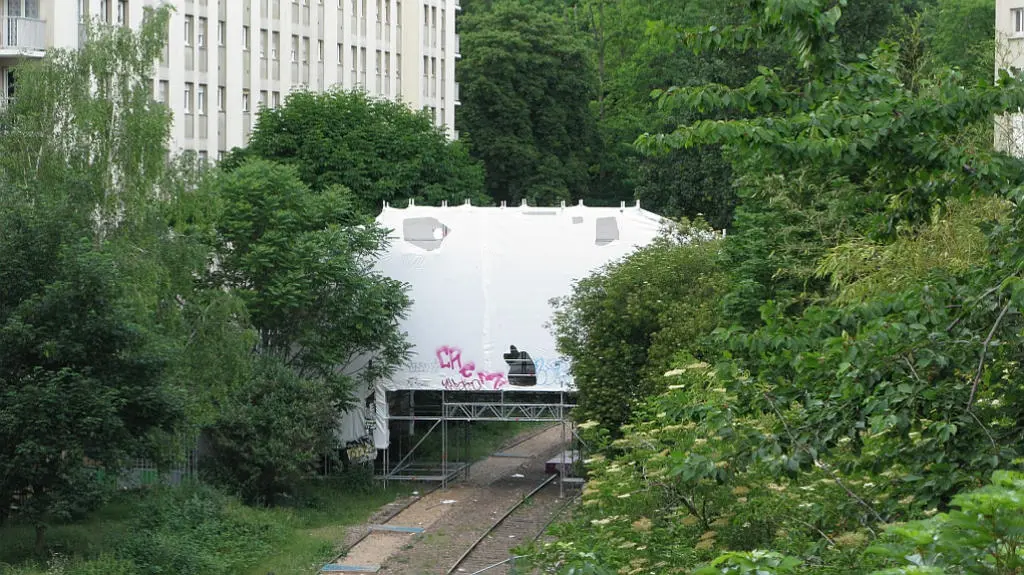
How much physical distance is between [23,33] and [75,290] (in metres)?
19.5

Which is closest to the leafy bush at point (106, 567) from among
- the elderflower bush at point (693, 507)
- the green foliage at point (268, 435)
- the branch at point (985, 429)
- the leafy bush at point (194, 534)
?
the leafy bush at point (194, 534)

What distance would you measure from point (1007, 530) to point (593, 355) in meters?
30.0

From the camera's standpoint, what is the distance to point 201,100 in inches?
2282

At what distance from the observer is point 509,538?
36.5 m

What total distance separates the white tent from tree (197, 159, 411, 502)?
844 millimetres

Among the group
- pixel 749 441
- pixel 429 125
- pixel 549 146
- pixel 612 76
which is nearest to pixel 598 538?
pixel 749 441

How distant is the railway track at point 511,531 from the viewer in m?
33.1

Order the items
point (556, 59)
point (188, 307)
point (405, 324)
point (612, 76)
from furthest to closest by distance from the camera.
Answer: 1. point (612, 76)
2. point (556, 59)
3. point (405, 324)
4. point (188, 307)

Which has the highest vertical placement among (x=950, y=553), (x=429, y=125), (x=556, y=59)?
(x=556, y=59)

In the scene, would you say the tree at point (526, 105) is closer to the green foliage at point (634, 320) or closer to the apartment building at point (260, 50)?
the apartment building at point (260, 50)

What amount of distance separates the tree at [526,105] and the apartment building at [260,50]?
2.03 metres

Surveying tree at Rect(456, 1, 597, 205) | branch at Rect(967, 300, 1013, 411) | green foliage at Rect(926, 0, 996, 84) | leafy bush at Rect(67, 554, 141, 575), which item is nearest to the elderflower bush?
branch at Rect(967, 300, 1013, 411)

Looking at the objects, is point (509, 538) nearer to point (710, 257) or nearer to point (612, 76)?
point (710, 257)

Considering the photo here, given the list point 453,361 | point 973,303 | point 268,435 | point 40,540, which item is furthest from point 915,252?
point 453,361
